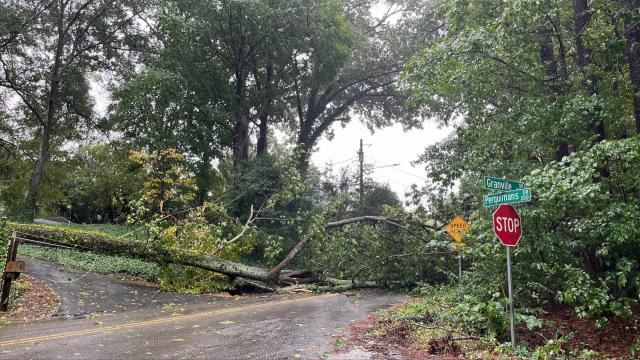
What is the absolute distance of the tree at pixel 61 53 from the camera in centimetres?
2303

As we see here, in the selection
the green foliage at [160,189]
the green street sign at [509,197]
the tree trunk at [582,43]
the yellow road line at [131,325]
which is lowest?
the yellow road line at [131,325]

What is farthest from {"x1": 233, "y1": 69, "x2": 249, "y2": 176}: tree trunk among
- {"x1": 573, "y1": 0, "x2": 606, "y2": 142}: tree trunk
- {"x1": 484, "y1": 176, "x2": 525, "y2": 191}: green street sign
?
{"x1": 484, "y1": 176, "x2": 525, "y2": 191}: green street sign

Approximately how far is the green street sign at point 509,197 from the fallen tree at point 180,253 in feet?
28.7

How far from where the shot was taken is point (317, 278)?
17.0 meters

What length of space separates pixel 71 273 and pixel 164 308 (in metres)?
4.03

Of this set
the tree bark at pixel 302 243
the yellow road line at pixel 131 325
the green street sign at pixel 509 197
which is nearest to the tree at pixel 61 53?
the tree bark at pixel 302 243

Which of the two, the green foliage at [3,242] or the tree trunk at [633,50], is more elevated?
the tree trunk at [633,50]

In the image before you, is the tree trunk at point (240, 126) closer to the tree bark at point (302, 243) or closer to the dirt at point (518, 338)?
the tree bark at point (302, 243)

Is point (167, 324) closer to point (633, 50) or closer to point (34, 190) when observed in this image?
point (633, 50)

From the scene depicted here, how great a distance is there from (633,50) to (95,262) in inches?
603

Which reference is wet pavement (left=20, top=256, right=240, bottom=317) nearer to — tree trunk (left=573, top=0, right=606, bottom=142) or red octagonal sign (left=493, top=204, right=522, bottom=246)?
red octagonal sign (left=493, top=204, right=522, bottom=246)

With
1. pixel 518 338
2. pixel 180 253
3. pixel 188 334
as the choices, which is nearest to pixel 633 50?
pixel 518 338

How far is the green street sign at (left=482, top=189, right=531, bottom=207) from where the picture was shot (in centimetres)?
618

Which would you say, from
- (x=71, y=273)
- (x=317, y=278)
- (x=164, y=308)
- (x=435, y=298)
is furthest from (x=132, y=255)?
(x=435, y=298)
